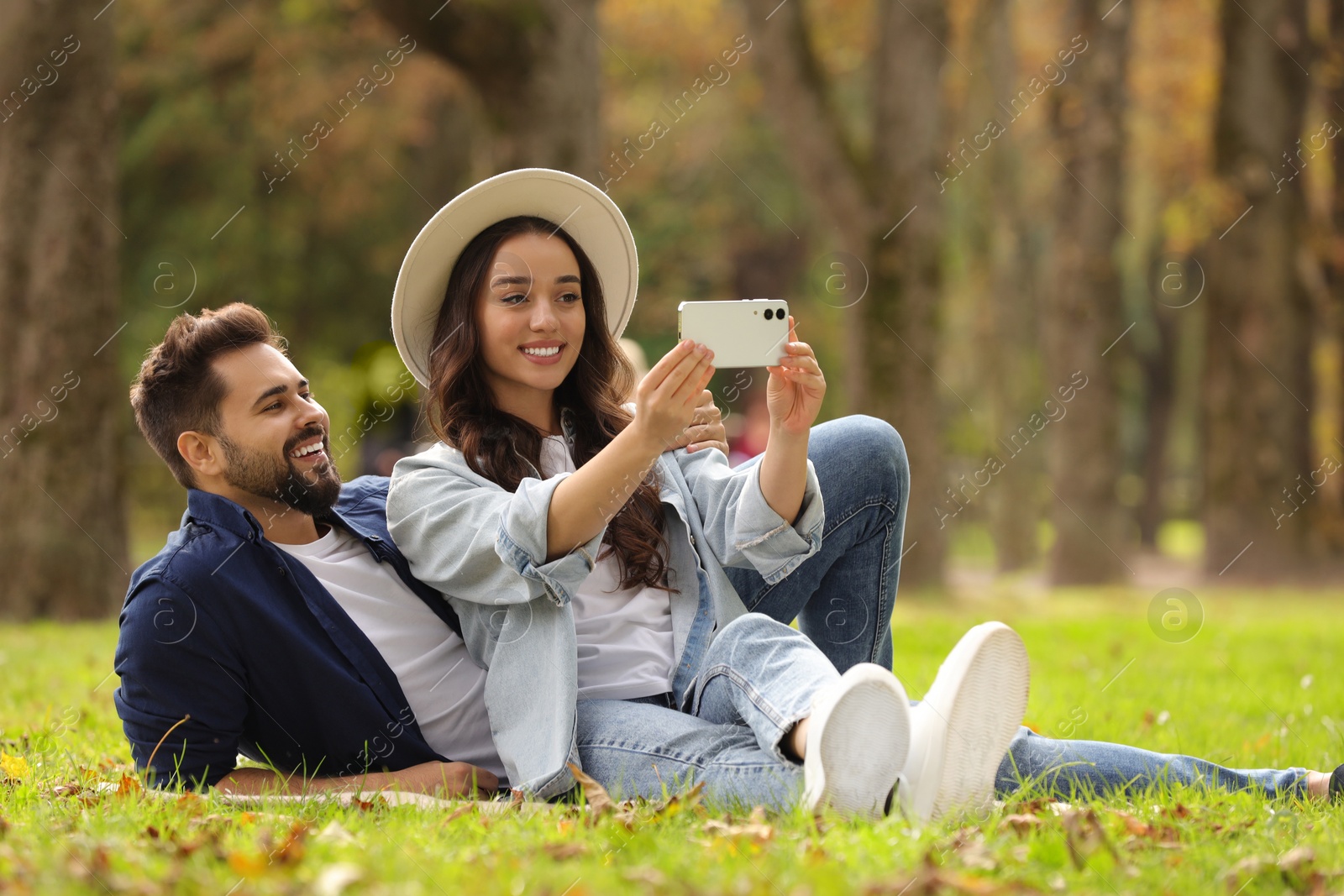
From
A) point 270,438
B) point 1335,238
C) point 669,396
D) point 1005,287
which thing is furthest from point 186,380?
point 1005,287

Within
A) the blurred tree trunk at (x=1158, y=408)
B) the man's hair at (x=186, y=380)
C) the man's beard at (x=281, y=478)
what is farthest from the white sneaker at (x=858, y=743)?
the blurred tree trunk at (x=1158, y=408)

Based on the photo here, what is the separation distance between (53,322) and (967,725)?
6.72 meters

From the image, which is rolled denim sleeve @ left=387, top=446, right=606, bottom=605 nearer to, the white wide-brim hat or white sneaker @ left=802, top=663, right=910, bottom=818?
the white wide-brim hat

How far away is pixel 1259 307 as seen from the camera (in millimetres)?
11398

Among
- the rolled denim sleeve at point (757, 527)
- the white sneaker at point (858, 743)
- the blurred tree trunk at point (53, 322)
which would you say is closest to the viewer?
the white sneaker at point (858, 743)

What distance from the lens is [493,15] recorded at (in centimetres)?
813

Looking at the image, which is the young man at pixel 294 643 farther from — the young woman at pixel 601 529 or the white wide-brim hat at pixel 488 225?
the white wide-brim hat at pixel 488 225

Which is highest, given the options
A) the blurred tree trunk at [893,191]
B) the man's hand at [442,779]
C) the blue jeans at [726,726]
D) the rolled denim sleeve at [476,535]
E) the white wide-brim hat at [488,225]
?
the blurred tree trunk at [893,191]

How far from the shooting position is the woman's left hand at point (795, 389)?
290 centimetres

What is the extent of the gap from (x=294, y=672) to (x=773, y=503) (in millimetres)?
1173

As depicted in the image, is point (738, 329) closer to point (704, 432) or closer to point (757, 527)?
point (757, 527)

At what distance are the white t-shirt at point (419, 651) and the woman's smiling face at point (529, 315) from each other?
57 centimetres

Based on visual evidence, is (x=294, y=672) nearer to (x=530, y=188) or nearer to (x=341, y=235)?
(x=530, y=188)

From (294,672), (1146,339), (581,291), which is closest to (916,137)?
(581,291)
